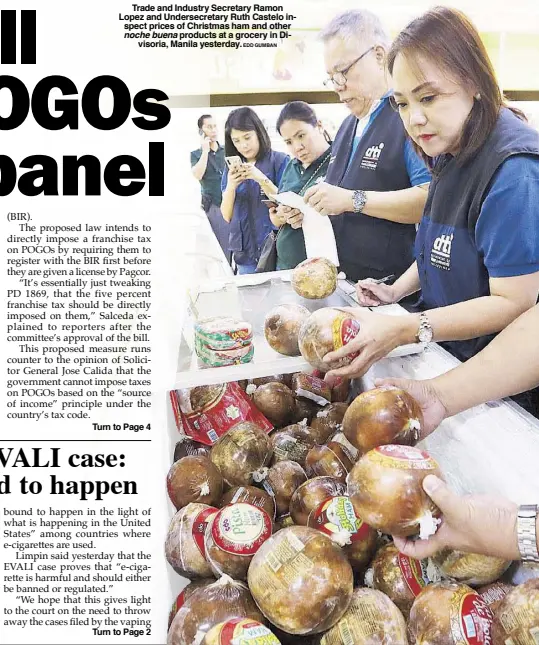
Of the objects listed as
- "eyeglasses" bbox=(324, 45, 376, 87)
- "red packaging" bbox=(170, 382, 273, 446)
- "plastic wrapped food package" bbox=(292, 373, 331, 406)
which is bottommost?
"red packaging" bbox=(170, 382, 273, 446)

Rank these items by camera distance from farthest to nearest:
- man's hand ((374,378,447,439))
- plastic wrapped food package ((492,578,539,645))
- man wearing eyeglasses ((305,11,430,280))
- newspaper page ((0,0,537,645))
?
man wearing eyeglasses ((305,11,430,280)) < newspaper page ((0,0,537,645)) < man's hand ((374,378,447,439)) < plastic wrapped food package ((492,578,539,645))

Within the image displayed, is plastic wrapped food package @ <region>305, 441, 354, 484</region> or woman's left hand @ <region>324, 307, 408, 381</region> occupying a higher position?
woman's left hand @ <region>324, 307, 408, 381</region>

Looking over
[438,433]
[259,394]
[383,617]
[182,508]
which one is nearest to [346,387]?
[259,394]

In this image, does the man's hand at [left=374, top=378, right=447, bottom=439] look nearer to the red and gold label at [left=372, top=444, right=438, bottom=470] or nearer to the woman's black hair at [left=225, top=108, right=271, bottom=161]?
the red and gold label at [left=372, top=444, right=438, bottom=470]

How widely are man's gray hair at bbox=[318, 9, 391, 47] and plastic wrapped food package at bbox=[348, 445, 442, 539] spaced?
0.95 m

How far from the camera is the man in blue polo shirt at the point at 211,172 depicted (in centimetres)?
157

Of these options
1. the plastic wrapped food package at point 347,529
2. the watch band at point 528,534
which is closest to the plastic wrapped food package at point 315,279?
the plastic wrapped food package at point 347,529

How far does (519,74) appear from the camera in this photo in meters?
1.26

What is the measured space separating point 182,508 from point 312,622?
361 millimetres

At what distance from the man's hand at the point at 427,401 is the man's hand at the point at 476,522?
259 millimetres

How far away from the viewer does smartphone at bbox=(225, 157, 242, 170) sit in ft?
6.51

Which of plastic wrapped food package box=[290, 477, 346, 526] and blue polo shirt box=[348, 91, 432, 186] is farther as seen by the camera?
blue polo shirt box=[348, 91, 432, 186]

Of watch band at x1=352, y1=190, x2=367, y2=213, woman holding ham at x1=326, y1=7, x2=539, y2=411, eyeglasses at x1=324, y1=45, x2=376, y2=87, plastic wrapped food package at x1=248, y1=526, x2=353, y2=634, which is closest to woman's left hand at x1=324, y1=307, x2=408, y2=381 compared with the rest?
woman holding ham at x1=326, y1=7, x2=539, y2=411

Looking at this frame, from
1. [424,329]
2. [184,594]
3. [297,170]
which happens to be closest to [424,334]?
[424,329]
